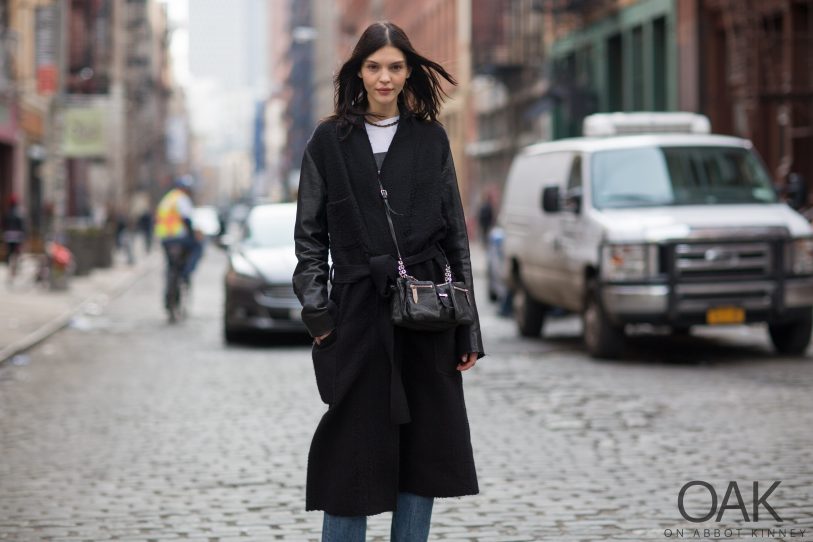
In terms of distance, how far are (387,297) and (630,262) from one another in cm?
931

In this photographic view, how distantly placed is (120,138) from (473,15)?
1473 inches

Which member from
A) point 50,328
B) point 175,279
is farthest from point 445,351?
point 175,279

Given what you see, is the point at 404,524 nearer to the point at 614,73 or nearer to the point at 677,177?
the point at 677,177

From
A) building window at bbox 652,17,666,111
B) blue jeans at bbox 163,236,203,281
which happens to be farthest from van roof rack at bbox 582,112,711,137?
building window at bbox 652,17,666,111

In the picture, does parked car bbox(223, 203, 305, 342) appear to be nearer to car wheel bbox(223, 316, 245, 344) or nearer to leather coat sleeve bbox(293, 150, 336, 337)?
car wheel bbox(223, 316, 245, 344)

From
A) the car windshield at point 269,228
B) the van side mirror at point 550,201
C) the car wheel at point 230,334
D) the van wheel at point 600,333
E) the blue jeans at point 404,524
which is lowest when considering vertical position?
the car wheel at point 230,334

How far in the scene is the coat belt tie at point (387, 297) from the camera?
4.50 meters

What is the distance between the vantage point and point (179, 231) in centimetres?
2055

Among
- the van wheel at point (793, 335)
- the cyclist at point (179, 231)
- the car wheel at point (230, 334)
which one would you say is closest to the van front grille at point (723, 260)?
the van wheel at point (793, 335)

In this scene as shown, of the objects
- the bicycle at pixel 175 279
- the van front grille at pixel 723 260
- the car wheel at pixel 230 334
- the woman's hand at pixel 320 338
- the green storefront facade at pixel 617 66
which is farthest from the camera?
the green storefront facade at pixel 617 66

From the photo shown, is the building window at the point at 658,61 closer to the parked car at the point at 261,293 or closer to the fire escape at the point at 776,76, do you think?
the fire escape at the point at 776,76

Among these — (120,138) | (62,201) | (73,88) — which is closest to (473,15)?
(73,88)

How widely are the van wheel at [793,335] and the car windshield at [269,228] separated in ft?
17.2

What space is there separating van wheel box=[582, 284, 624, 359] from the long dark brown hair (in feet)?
30.7
